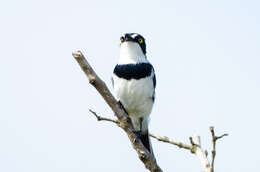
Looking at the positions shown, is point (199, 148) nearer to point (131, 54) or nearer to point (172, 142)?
point (172, 142)

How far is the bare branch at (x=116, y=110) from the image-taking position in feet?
15.4

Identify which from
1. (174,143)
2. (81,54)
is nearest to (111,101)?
(81,54)

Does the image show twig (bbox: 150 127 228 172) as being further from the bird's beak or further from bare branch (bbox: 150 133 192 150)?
the bird's beak

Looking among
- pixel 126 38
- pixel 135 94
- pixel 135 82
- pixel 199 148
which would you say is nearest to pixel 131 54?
pixel 126 38

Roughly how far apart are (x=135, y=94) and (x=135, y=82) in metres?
0.16

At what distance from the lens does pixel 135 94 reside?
22.6 ft

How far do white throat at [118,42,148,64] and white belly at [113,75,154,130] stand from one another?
0.97ft

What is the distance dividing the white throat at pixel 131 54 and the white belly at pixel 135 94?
0.97ft

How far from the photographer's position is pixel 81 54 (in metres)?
4.68

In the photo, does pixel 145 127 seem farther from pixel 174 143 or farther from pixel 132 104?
pixel 174 143

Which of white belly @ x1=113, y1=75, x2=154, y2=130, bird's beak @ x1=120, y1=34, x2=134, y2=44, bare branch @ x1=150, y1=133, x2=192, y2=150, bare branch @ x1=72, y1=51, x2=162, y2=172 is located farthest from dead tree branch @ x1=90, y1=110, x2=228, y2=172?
bird's beak @ x1=120, y1=34, x2=134, y2=44

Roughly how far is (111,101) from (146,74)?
213cm

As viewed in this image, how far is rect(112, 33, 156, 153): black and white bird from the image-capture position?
6895 mm

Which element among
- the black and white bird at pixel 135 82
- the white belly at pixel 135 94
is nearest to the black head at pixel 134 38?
the black and white bird at pixel 135 82
